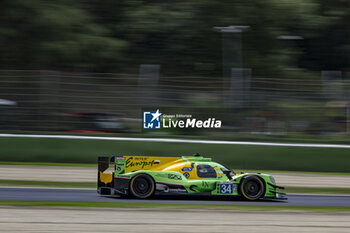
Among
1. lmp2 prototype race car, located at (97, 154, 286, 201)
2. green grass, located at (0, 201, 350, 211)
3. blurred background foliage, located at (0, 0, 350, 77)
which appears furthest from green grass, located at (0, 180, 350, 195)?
blurred background foliage, located at (0, 0, 350, 77)

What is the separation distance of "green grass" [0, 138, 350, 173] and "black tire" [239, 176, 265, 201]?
3.89 meters

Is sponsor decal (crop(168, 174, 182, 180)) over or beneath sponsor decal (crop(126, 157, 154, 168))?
beneath

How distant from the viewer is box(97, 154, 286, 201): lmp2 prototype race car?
283 inches

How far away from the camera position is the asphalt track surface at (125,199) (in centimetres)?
759

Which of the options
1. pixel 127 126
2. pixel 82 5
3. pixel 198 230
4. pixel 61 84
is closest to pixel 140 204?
pixel 198 230

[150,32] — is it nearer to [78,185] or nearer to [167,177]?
[78,185]

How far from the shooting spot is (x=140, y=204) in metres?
7.11

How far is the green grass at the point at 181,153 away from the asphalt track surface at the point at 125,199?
8.98 ft

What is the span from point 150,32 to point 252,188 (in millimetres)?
12480

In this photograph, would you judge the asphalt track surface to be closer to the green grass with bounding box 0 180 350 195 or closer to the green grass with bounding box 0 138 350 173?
the green grass with bounding box 0 180 350 195

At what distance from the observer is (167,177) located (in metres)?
7.19

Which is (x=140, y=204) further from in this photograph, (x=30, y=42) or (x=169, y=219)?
(x=30, y=42)

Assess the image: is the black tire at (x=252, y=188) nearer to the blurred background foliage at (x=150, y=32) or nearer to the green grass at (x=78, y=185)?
the green grass at (x=78, y=185)

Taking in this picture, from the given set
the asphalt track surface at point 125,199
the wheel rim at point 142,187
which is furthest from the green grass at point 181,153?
the wheel rim at point 142,187
